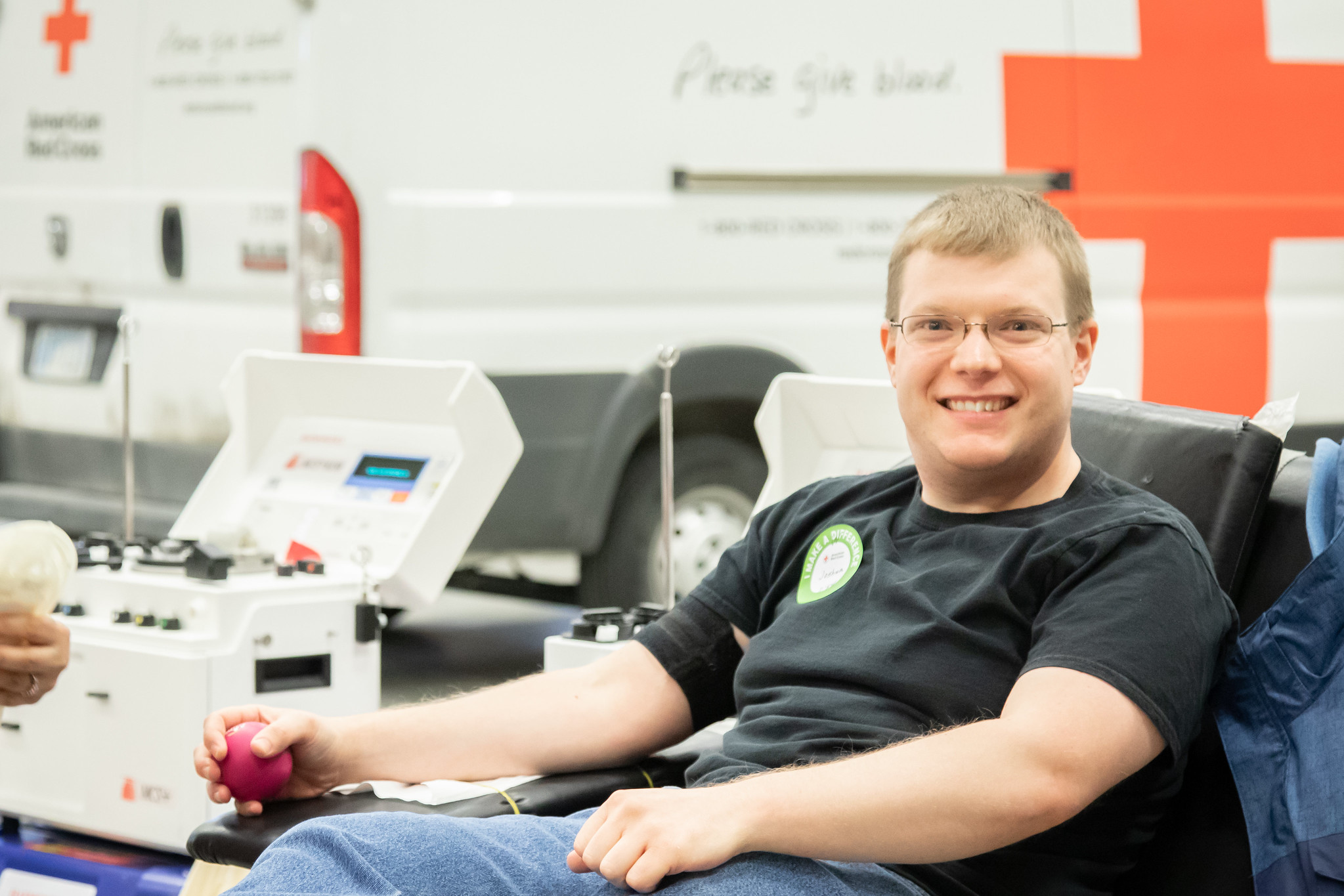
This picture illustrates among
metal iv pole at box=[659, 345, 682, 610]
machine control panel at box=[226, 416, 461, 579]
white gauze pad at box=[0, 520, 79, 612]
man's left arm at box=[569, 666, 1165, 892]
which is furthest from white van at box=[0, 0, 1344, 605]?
man's left arm at box=[569, 666, 1165, 892]

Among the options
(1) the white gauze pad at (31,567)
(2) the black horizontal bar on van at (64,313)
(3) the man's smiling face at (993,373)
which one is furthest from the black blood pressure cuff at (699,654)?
(2) the black horizontal bar on van at (64,313)

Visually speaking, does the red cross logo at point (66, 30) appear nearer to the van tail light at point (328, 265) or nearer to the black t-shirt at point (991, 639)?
the van tail light at point (328, 265)

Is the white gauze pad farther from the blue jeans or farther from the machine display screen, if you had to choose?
the machine display screen

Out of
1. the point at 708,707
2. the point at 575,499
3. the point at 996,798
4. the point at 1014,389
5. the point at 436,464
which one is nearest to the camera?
the point at 996,798

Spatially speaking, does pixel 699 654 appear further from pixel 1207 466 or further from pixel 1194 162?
pixel 1194 162

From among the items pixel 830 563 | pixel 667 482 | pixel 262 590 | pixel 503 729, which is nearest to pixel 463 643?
pixel 667 482

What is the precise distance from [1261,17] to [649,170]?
2125 mm

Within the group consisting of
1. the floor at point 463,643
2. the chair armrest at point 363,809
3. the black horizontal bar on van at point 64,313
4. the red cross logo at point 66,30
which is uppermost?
the red cross logo at point 66,30

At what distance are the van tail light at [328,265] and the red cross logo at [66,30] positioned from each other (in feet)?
3.49

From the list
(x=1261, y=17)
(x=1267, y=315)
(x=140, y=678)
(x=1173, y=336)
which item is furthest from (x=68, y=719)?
(x=1261, y=17)

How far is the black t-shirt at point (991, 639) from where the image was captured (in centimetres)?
171

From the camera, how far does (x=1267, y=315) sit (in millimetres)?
4852

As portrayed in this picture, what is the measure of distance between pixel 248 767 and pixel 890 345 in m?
1.01

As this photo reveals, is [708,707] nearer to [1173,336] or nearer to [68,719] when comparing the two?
[68,719]
